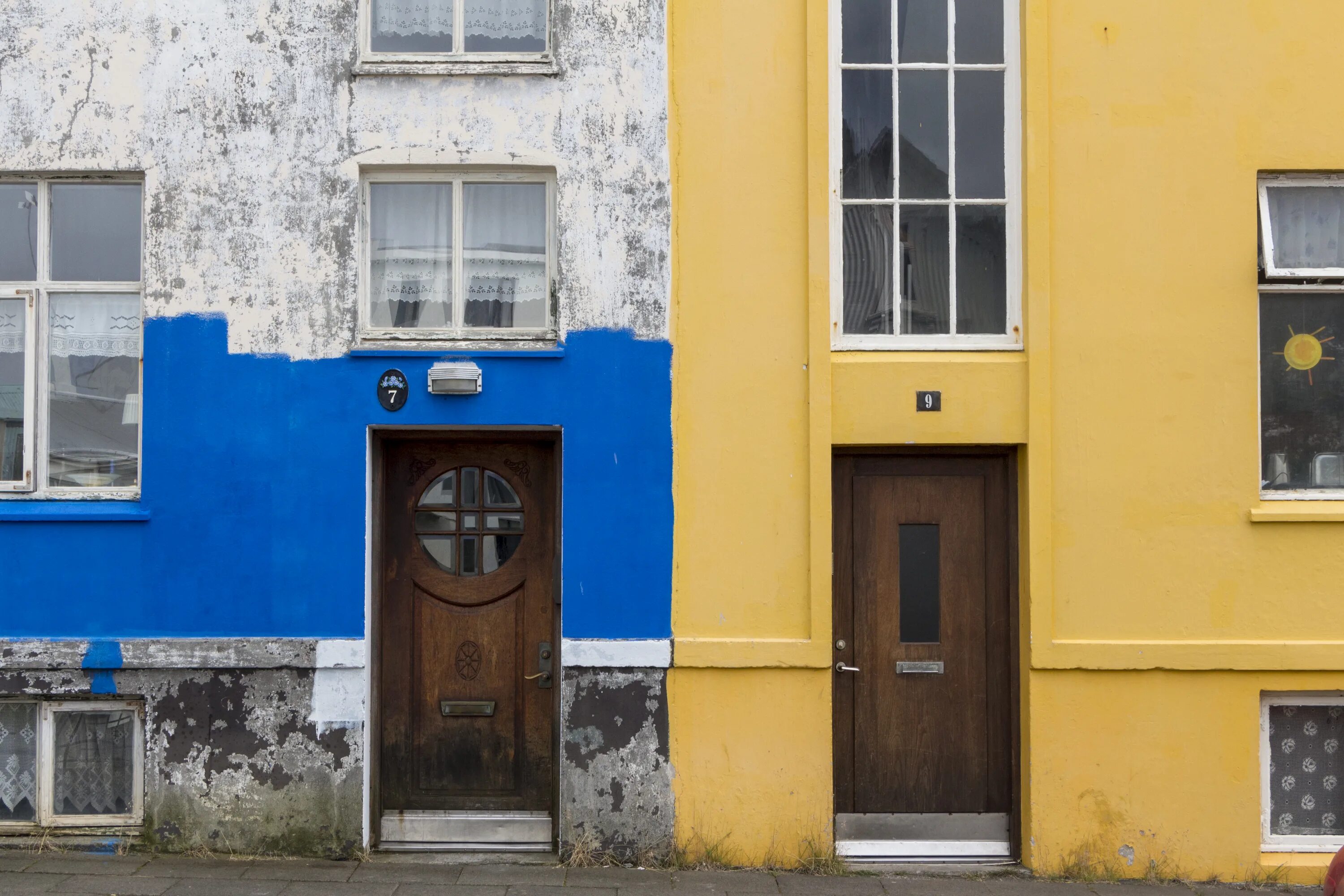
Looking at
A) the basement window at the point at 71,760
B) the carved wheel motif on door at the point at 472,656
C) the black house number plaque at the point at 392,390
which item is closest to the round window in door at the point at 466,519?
the carved wheel motif on door at the point at 472,656

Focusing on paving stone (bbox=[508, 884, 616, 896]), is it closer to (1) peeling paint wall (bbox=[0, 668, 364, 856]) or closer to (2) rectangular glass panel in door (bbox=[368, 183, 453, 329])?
(1) peeling paint wall (bbox=[0, 668, 364, 856])

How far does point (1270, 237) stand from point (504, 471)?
190 inches

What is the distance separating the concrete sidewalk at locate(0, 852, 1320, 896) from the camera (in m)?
6.13

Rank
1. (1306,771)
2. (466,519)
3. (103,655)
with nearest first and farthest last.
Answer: (103,655), (1306,771), (466,519)

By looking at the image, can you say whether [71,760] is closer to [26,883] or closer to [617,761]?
[26,883]

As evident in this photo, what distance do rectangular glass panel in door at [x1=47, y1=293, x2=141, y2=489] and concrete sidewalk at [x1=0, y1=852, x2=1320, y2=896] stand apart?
7.30 ft

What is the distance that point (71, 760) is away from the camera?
6.82m

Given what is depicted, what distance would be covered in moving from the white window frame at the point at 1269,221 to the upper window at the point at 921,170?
1498mm

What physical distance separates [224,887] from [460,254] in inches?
150

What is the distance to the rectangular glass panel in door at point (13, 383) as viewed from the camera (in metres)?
6.86

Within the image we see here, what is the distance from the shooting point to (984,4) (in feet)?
22.7

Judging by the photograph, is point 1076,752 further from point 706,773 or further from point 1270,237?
point 1270,237

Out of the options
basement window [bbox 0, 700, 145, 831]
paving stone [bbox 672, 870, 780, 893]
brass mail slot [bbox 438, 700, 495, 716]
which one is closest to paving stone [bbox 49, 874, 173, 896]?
A: basement window [bbox 0, 700, 145, 831]

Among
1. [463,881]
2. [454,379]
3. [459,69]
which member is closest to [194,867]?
[463,881]
